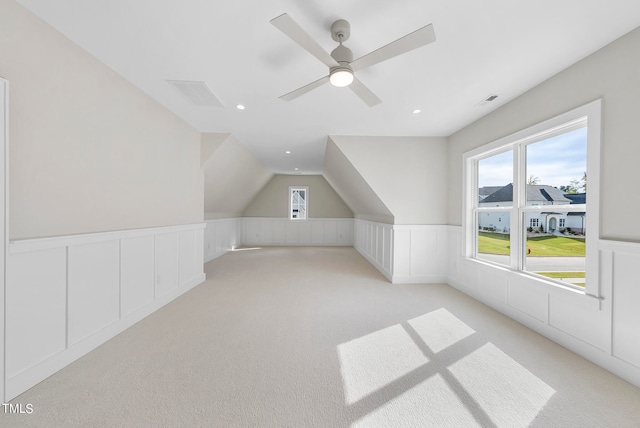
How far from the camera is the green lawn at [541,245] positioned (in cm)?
215

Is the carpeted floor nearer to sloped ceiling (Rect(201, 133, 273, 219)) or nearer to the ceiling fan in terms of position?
the ceiling fan

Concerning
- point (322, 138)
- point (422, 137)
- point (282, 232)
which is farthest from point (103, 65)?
point (282, 232)

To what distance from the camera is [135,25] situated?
1.66m

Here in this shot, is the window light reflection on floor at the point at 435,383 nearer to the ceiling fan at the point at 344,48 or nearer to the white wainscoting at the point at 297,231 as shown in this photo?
the ceiling fan at the point at 344,48

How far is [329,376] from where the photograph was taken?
174 cm

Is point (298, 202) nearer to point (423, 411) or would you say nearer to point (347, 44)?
point (347, 44)

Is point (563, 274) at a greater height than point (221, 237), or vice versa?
point (563, 274)

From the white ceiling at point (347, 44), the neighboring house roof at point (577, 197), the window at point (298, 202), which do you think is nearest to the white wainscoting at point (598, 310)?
the neighboring house roof at point (577, 197)

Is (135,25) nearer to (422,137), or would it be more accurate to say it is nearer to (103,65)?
(103,65)

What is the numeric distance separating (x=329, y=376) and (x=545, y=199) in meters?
2.77

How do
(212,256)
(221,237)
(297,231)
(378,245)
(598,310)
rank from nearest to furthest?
(598,310)
(378,245)
(212,256)
(221,237)
(297,231)

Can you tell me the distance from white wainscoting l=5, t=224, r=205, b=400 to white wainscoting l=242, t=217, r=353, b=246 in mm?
5576

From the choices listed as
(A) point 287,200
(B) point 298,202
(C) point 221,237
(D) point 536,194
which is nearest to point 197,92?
(D) point 536,194

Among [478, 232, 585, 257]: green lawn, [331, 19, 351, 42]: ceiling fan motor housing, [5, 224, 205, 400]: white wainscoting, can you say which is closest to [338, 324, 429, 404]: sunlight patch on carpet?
[478, 232, 585, 257]: green lawn
